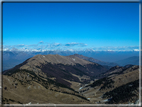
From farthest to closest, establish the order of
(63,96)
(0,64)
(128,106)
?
1. (63,96)
2. (128,106)
3. (0,64)

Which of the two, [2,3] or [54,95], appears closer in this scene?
[2,3]

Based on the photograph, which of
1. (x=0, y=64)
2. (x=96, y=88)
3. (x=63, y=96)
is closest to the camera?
(x=0, y=64)

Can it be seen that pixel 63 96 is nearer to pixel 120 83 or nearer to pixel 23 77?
pixel 23 77

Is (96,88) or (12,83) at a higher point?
(12,83)

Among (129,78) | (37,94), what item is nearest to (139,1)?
(37,94)

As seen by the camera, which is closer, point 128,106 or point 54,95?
point 128,106

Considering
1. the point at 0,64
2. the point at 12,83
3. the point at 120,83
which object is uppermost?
the point at 0,64

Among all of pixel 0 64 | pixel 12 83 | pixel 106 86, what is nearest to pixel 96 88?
pixel 106 86

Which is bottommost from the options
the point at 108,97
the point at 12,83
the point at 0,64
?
the point at 108,97

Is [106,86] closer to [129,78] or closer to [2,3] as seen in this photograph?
[129,78]
